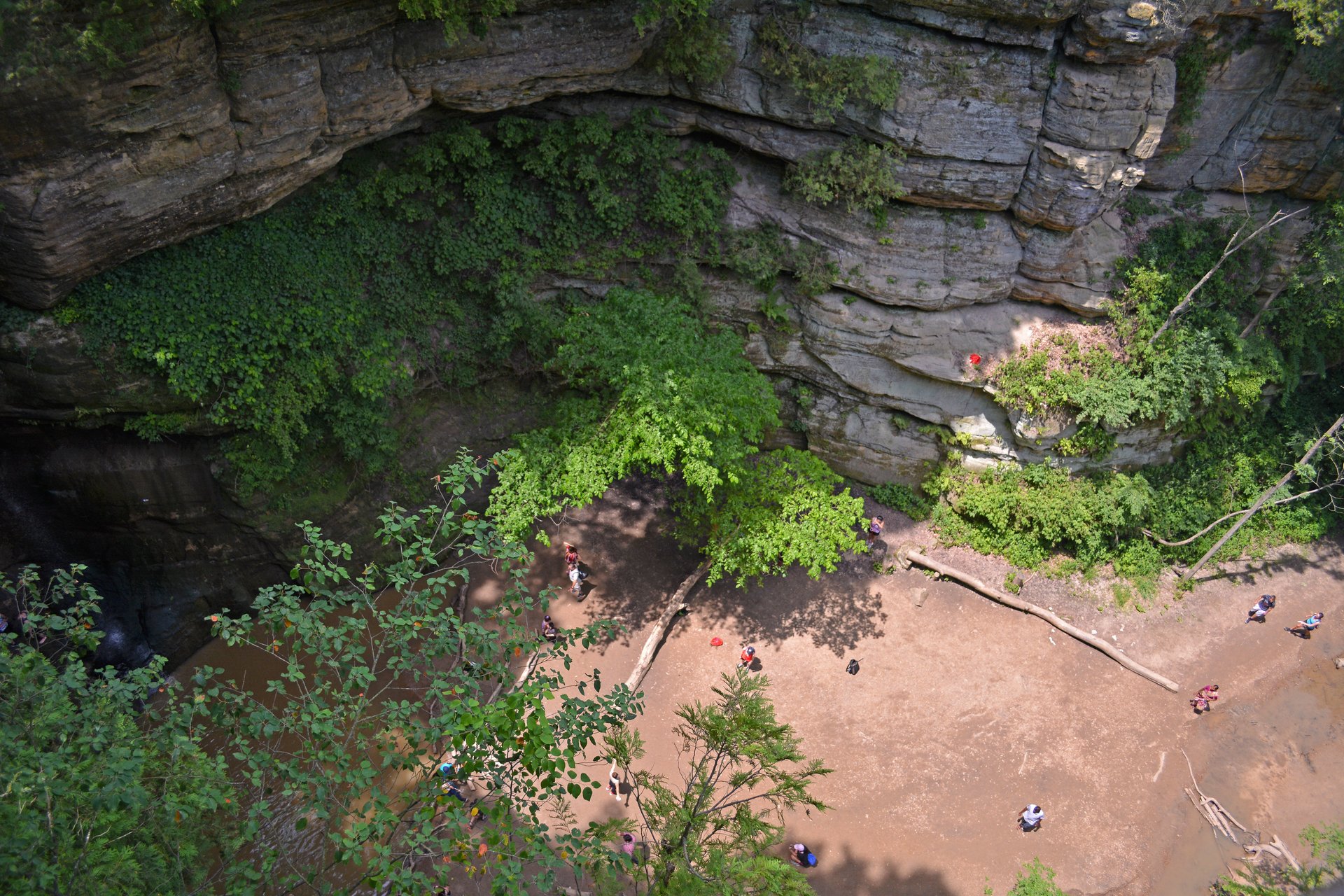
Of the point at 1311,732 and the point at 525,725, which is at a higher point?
the point at 525,725

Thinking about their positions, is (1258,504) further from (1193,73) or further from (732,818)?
(732,818)

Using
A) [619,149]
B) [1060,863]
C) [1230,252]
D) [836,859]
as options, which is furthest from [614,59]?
[1060,863]

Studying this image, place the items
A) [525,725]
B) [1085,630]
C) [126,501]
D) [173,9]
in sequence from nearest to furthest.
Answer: [525,725] < [173,9] < [126,501] < [1085,630]

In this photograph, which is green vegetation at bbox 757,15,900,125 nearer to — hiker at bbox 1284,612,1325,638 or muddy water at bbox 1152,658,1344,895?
muddy water at bbox 1152,658,1344,895

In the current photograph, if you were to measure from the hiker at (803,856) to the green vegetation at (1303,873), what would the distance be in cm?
739

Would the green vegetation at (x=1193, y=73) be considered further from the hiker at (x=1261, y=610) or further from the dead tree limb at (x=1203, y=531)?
the hiker at (x=1261, y=610)

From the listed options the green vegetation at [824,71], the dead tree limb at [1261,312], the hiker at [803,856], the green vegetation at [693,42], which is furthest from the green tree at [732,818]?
the dead tree limb at [1261,312]

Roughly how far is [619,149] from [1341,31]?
1489 centimetres

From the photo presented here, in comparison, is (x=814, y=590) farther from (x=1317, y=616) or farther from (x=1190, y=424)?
(x=1317, y=616)

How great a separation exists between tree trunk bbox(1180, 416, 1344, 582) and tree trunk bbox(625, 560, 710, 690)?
39.0ft

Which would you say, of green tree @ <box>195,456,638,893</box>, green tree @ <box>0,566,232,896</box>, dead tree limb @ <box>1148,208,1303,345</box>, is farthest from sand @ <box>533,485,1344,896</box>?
green tree @ <box>0,566,232,896</box>

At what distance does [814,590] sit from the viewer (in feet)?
58.7

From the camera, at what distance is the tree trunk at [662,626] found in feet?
52.6

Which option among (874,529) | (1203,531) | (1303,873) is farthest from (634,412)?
(1303,873)
